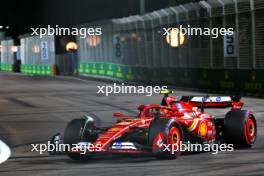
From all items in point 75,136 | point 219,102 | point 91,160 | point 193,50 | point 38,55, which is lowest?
point 91,160

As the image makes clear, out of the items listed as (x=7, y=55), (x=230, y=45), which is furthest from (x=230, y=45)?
(x=7, y=55)

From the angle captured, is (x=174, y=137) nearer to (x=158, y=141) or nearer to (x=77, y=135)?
(x=158, y=141)

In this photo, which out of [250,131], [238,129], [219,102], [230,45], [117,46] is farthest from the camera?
[117,46]

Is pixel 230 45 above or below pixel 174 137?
above

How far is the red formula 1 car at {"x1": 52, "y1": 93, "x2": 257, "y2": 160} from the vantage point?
10.4 m

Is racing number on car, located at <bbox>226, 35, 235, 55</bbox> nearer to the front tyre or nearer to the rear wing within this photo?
the rear wing

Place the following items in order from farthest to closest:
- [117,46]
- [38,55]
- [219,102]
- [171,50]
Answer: [38,55] < [117,46] < [171,50] < [219,102]

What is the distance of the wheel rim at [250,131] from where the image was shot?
11773 millimetres

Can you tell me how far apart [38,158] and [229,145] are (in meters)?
3.24

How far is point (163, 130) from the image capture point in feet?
33.9

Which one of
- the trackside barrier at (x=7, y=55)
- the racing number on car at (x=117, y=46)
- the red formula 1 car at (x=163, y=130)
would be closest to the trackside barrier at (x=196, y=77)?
the racing number on car at (x=117, y=46)

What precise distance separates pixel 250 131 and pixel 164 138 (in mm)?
2322

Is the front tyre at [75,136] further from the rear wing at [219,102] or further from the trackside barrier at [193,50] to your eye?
the trackside barrier at [193,50]

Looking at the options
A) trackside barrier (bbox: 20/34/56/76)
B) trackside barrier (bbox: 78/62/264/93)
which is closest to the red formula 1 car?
trackside barrier (bbox: 78/62/264/93)
